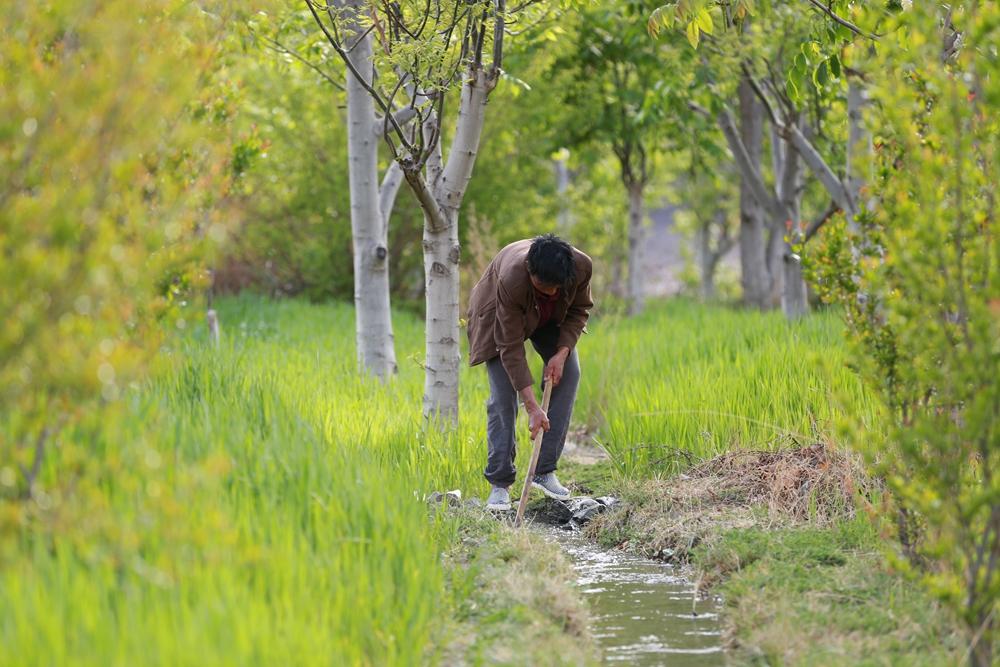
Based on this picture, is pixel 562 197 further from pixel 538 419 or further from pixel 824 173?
pixel 538 419

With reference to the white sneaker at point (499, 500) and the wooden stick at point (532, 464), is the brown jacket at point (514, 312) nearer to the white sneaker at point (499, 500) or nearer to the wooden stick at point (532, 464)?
the wooden stick at point (532, 464)

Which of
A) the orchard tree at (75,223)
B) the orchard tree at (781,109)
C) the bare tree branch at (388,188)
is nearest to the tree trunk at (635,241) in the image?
the orchard tree at (781,109)

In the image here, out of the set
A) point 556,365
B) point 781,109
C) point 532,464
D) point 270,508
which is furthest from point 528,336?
point 781,109

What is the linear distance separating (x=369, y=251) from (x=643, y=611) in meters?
4.56

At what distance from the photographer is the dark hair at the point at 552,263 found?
215 inches

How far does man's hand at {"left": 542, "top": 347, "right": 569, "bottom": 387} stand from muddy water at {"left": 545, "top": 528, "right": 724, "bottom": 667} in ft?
2.92

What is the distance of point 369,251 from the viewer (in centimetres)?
865

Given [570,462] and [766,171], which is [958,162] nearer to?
[570,462]

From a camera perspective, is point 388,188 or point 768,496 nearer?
point 768,496

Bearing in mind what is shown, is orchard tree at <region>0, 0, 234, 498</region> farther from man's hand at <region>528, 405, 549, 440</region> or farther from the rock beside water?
the rock beside water

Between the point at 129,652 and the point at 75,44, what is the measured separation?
83.5 inches

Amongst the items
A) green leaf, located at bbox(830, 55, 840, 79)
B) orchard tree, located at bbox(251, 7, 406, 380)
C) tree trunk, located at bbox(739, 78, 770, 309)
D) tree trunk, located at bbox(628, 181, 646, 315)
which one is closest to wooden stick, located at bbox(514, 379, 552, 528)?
green leaf, located at bbox(830, 55, 840, 79)

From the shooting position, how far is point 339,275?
1642cm

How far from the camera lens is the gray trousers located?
6191mm
